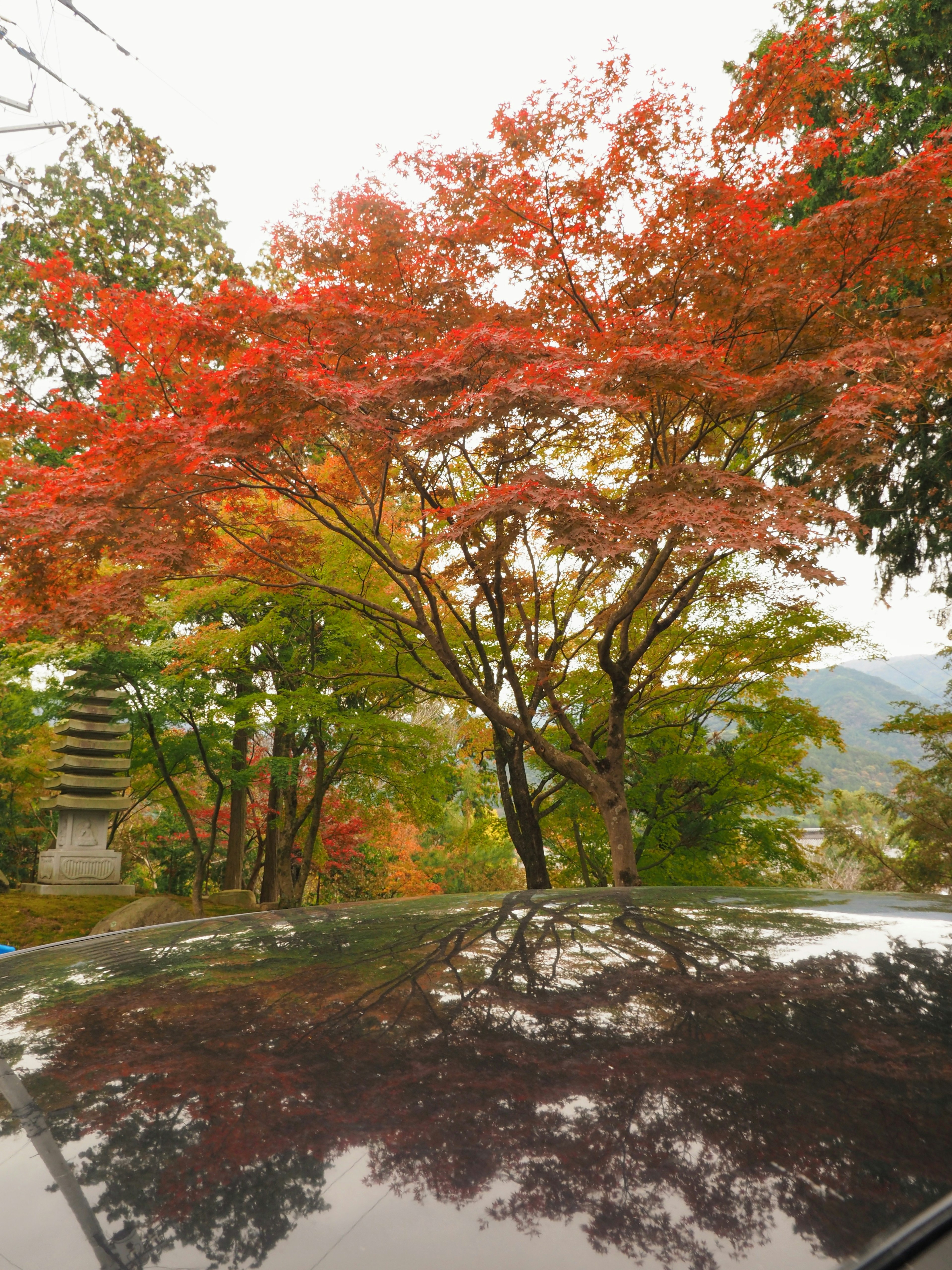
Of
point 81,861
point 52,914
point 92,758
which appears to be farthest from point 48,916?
point 92,758

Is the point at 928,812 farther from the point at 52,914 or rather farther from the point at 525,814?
the point at 52,914

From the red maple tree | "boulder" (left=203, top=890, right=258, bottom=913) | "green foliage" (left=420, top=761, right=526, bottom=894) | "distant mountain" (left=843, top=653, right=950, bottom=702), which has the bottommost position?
"boulder" (left=203, top=890, right=258, bottom=913)

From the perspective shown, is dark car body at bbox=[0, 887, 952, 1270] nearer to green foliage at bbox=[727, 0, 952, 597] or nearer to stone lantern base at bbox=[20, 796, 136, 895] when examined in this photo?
green foliage at bbox=[727, 0, 952, 597]

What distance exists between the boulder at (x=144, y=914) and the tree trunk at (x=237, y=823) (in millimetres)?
2700

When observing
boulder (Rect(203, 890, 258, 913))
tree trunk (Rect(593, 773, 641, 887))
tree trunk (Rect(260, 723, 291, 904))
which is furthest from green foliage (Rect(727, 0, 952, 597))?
boulder (Rect(203, 890, 258, 913))

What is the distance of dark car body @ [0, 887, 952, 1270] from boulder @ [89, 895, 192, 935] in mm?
10578

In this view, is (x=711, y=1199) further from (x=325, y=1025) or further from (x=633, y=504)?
(x=633, y=504)

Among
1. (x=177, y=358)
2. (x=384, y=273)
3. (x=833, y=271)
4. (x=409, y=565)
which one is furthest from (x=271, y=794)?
(x=833, y=271)

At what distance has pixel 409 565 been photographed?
982 centimetres

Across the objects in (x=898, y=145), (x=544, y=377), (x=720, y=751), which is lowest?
(x=720, y=751)

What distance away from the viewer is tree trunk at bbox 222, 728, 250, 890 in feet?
46.3

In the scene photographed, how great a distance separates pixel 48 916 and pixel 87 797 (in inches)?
81.4

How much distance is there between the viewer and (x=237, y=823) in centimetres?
1485

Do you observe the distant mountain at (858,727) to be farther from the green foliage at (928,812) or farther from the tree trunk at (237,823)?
the tree trunk at (237,823)
